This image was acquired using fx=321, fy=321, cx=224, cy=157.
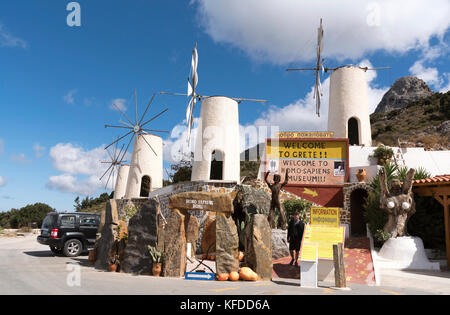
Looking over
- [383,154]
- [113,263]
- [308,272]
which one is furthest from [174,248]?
[383,154]

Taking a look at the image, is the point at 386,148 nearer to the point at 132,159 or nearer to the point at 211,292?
the point at 211,292

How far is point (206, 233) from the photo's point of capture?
516 inches

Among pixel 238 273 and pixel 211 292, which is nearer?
pixel 211 292

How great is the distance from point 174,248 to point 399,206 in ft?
26.5

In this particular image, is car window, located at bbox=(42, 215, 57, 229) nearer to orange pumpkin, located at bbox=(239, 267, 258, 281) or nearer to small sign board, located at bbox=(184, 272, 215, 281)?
small sign board, located at bbox=(184, 272, 215, 281)

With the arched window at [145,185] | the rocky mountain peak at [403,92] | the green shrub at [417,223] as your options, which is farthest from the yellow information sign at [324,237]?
the rocky mountain peak at [403,92]

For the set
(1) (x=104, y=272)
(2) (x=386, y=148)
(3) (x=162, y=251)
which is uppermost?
(2) (x=386, y=148)

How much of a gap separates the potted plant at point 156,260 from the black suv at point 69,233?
196 inches

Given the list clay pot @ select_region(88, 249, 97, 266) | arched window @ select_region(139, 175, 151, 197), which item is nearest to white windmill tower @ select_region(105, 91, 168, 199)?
arched window @ select_region(139, 175, 151, 197)

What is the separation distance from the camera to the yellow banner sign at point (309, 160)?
1720cm

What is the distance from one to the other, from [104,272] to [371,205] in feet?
33.5

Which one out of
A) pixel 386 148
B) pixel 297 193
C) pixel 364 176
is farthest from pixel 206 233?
pixel 386 148

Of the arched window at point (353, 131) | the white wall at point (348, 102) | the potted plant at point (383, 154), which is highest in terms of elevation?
the white wall at point (348, 102)

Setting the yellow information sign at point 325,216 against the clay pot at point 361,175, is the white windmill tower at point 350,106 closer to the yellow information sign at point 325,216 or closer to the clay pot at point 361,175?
the clay pot at point 361,175
